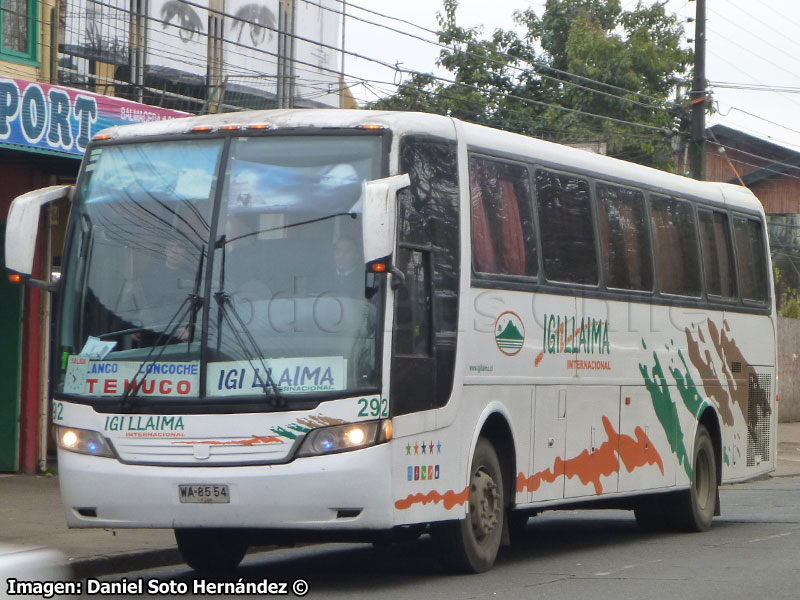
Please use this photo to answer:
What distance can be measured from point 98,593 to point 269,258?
8.04 ft

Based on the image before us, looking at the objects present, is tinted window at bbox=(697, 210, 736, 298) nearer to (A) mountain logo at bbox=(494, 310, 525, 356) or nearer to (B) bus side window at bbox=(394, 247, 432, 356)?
(A) mountain logo at bbox=(494, 310, 525, 356)

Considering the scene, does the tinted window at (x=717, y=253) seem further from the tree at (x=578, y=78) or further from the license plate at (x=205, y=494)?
the tree at (x=578, y=78)

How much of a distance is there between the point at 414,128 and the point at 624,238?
372 centimetres

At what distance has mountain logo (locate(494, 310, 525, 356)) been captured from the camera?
10.4m

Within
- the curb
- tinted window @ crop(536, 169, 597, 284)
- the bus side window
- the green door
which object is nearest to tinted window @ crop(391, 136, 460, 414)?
the bus side window

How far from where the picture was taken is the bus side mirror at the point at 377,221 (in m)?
8.45

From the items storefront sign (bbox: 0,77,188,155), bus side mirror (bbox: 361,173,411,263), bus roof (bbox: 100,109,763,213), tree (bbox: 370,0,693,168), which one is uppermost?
tree (bbox: 370,0,693,168)

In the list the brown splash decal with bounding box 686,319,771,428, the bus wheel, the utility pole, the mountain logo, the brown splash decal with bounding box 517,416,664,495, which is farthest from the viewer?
the utility pole

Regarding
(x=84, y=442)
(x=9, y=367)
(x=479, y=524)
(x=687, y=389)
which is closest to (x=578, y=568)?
(x=479, y=524)

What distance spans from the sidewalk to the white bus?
0.57 m

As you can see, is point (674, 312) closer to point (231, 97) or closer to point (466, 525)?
point (466, 525)

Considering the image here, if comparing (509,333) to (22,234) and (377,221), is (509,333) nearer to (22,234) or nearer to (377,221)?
(377,221)

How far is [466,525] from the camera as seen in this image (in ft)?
32.2

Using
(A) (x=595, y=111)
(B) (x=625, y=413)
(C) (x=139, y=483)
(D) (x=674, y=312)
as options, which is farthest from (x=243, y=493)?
(A) (x=595, y=111)
